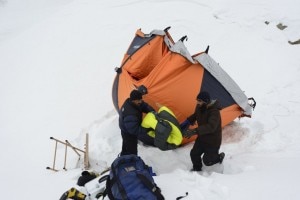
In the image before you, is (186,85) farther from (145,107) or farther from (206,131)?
(206,131)

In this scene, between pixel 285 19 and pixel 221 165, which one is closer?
pixel 221 165

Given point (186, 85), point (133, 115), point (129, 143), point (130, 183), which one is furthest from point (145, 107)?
point (130, 183)

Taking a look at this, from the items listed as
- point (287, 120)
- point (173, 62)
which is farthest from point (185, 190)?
point (287, 120)

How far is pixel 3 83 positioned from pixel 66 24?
412cm

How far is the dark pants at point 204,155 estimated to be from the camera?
478 cm

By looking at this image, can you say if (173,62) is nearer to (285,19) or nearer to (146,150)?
(146,150)

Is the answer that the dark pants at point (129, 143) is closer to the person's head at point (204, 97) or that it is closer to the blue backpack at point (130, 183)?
the blue backpack at point (130, 183)

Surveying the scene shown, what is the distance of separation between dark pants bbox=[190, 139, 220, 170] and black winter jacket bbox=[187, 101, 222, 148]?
0.31ft

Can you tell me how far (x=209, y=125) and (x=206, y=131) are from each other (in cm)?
9

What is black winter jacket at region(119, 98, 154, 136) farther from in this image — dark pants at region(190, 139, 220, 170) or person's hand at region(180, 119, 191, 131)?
dark pants at region(190, 139, 220, 170)

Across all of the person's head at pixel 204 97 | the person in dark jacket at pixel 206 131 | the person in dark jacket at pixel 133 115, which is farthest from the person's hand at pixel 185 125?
the person's head at pixel 204 97

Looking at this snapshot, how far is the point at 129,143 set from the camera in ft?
17.0

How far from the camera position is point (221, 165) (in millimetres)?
5004

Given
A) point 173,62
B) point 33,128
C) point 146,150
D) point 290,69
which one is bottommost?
point 290,69
